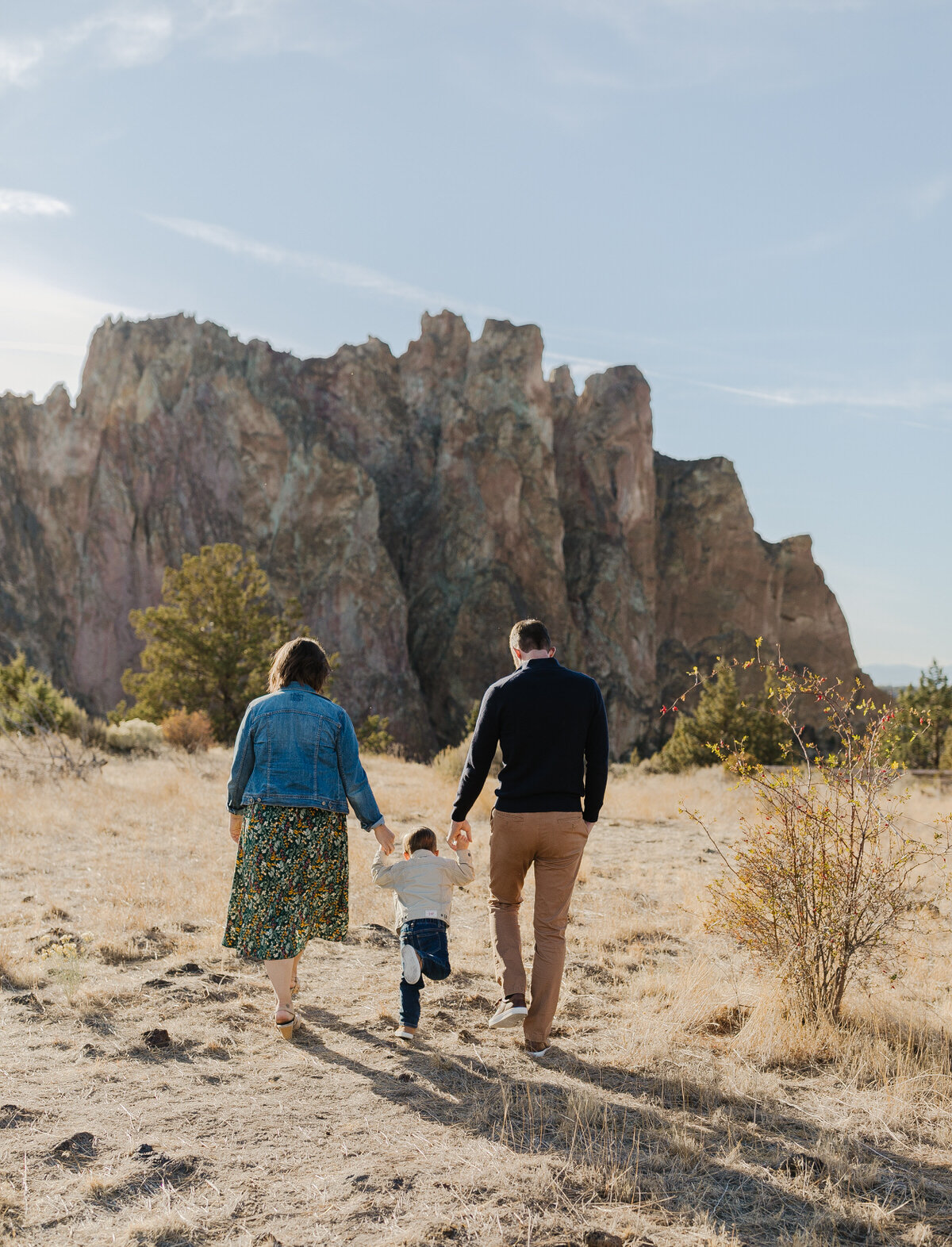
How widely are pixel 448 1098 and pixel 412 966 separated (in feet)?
2.28

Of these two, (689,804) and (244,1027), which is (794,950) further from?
(689,804)

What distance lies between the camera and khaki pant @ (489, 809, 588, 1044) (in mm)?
4352

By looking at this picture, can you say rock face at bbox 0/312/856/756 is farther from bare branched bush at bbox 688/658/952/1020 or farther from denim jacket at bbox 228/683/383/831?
denim jacket at bbox 228/683/383/831

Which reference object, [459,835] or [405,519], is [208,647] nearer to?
[459,835]

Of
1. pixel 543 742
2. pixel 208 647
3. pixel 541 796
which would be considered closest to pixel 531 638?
pixel 543 742

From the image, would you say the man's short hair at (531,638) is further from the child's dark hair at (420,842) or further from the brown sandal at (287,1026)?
the brown sandal at (287,1026)

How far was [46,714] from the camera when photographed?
1766 centimetres

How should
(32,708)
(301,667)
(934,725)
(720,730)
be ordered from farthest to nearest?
(720,730) < (934,725) < (32,708) < (301,667)

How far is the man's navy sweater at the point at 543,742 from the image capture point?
4367 mm

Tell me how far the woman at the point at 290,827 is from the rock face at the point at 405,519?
45999mm

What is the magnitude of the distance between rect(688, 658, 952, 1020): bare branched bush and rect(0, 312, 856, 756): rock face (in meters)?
45.9

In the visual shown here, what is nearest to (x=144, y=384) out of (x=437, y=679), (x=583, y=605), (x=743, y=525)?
(x=437, y=679)

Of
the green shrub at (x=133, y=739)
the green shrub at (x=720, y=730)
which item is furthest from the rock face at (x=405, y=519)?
the green shrub at (x=133, y=739)

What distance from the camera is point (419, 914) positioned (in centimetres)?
452
